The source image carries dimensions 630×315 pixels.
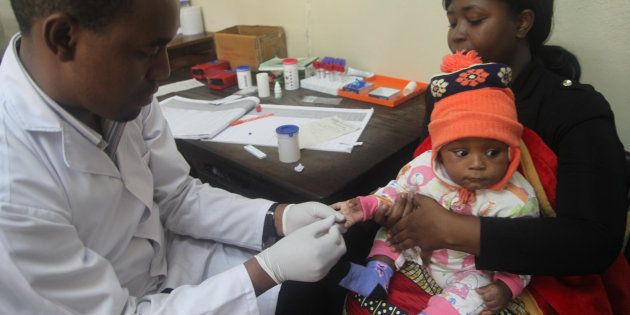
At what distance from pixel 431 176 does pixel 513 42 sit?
42 centimetres

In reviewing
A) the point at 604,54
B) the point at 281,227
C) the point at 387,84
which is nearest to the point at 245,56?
the point at 387,84

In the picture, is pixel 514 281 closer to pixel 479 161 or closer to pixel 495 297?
pixel 495 297

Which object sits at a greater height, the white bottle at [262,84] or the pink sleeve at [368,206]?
the white bottle at [262,84]

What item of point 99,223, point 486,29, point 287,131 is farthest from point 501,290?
point 99,223

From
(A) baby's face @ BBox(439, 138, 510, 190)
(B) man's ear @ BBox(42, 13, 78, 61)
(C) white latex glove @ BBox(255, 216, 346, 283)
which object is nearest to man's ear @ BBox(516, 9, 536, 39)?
(A) baby's face @ BBox(439, 138, 510, 190)

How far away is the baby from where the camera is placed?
94 cm

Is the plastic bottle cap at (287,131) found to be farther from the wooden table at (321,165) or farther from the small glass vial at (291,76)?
the small glass vial at (291,76)

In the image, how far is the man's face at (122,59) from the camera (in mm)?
746

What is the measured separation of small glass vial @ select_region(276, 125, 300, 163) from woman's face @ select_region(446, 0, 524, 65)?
58cm

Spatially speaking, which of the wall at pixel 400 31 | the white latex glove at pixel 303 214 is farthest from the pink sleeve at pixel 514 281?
the wall at pixel 400 31

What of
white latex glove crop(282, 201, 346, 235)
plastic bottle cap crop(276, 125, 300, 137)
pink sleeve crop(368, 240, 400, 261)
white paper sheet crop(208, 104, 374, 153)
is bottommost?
pink sleeve crop(368, 240, 400, 261)

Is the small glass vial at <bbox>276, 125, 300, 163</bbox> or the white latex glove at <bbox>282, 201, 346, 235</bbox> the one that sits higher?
the small glass vial at <bbox>276, 125, 300, 163</bbox>

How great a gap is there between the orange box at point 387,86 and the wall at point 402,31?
5 centimetres

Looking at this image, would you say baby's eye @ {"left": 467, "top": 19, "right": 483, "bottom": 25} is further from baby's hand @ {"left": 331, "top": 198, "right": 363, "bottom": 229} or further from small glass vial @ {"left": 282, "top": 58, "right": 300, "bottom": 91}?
small glass vial @ {"left": 282, "top": 58, "right": 300, "bottom": 91}
